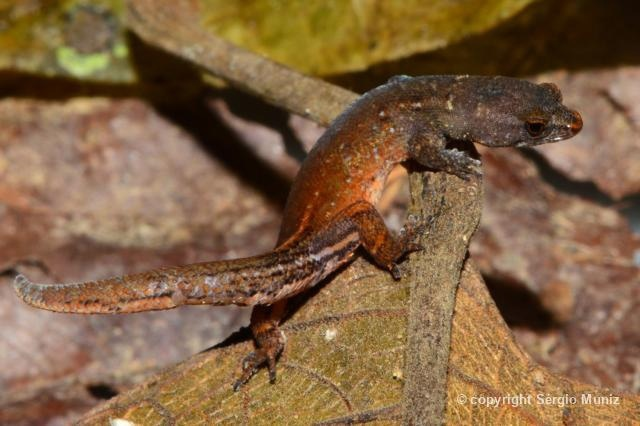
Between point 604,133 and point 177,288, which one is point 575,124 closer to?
point 604,133

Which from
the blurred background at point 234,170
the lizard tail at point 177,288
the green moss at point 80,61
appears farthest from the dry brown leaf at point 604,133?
the green moss at point 80,61

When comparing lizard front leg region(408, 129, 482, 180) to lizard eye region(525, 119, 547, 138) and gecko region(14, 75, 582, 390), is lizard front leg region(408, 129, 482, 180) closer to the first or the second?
gecko region(14, 75, 582, 390)

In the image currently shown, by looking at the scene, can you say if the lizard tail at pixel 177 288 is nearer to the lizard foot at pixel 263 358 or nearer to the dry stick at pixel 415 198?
the lizard foot at pixel 263 358

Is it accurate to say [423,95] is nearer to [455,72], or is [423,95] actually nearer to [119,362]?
[455,72]

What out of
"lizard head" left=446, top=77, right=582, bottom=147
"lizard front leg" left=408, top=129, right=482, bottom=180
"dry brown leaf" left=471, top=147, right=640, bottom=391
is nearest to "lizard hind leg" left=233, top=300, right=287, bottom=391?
"lizard front leg" left=408, top=129, right=482, bottom=180

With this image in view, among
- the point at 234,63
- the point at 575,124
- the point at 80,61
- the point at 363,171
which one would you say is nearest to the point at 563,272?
the point at 575,124
